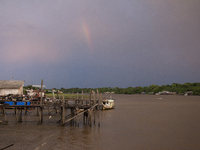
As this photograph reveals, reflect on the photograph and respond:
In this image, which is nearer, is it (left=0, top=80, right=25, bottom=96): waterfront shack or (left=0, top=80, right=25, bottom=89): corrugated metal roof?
(left=0, top=80, right=25, bottom=96): waterfront shack

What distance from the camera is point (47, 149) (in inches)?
679

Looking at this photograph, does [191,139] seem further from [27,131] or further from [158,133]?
[27,131]

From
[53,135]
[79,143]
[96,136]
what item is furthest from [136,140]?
[53,135]

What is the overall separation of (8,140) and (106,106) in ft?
122

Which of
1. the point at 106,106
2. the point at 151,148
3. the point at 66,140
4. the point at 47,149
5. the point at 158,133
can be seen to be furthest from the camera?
the point at 106,106

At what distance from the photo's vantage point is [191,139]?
2239 centimetres

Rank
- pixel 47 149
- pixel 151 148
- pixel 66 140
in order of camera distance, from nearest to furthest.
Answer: pixel 47 149
pixel 151 148
pixel 66 140

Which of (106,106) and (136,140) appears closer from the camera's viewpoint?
(136,140)

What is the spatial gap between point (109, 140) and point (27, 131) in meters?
9.67

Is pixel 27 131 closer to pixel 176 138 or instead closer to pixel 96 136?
pixel 96 136

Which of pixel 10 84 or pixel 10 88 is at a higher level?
pixel 10 84

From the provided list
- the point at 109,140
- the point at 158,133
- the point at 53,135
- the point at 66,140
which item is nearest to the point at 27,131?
the point at 53,135

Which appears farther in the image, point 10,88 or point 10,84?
point 10,84

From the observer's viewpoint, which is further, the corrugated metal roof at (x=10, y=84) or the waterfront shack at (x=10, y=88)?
the corrugated metal roof at (x=10, y=84)
